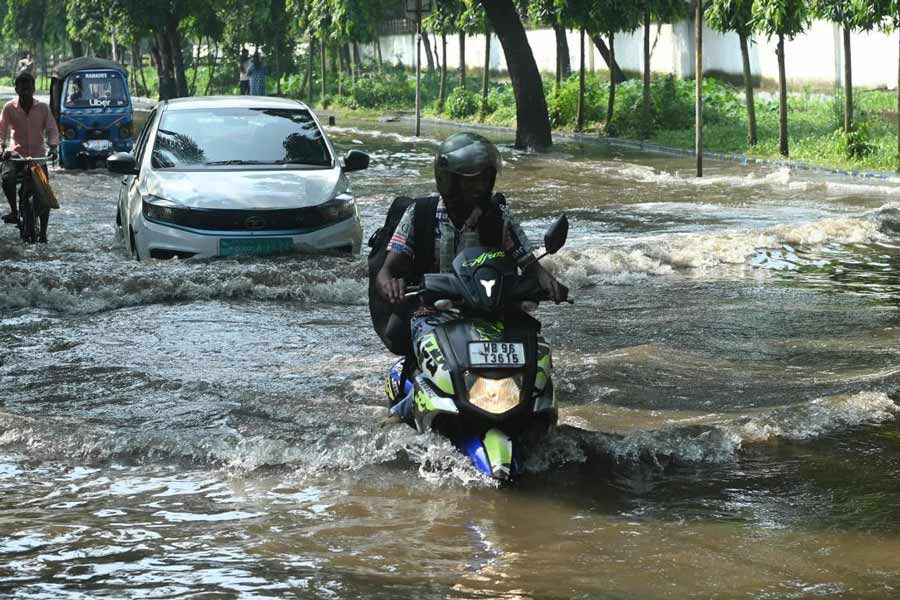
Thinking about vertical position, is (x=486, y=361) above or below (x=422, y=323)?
below

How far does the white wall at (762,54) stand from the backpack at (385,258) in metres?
21.9

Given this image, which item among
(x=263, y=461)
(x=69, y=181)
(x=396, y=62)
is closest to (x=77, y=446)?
(x=263, y=461)

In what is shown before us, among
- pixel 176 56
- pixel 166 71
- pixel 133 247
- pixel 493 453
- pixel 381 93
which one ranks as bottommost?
pixel 493 453

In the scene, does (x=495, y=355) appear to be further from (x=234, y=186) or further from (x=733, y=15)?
(x=733, y=15)

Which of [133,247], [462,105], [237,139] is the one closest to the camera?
[133,247]

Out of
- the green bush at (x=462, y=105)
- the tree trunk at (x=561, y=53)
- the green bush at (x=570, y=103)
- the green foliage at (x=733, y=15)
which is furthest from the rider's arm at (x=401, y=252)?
the green bush at (x=462, y=105)

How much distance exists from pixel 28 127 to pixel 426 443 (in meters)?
9.70

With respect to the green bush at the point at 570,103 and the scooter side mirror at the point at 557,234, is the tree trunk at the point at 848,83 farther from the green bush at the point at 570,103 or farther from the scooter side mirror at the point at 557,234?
the scooter side mirror at the point at 557,234

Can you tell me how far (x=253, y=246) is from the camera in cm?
1251

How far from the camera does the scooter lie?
5.79 m

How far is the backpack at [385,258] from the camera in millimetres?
6410

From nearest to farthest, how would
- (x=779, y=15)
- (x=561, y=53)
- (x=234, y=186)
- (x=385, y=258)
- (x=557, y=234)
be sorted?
(x=557, y=234)
(x=385, y=258)
(x=234, y=186)
(x=779, y=15)
(x=561, y=53)

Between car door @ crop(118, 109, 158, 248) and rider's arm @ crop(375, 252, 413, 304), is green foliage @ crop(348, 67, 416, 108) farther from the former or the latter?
rider's arm @ crop(375, 252, 413, 304)

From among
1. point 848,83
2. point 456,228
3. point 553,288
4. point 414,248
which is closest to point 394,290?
point 414,248
